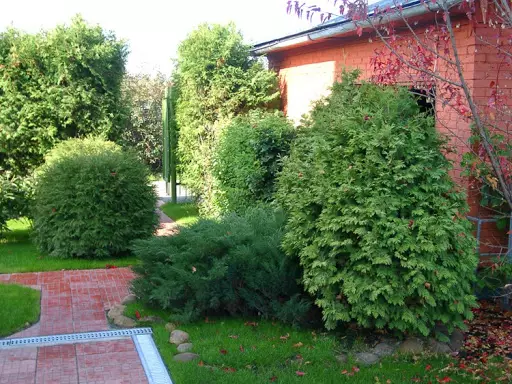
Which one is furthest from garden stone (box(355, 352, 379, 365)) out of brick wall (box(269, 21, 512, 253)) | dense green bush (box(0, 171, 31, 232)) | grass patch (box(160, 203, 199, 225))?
grass patch (box(160, 203, 199, 225))

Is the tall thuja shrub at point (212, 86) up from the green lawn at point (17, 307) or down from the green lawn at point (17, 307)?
up

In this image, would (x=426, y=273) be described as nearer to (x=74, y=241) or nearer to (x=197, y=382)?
(x=197, y=382)

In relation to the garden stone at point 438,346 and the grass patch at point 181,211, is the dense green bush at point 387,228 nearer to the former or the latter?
the garden stone at point 438,346

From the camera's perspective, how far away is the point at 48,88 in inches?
445

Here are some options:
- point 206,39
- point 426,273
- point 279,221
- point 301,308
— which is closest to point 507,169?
point 426,273

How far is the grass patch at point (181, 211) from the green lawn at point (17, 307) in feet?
19.1

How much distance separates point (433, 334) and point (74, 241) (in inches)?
228

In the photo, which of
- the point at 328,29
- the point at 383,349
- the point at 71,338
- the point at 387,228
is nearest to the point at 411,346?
the point at 383,349

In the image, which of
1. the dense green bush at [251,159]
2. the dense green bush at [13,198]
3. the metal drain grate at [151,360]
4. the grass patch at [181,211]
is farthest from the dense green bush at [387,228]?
the grass patch at [181,211]

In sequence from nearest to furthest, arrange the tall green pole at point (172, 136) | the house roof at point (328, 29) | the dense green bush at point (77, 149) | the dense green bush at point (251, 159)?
the house roof at point (328, 29) → the dense green bush at point (251, 159) → the dense green bush at point (77, 149) → the tall green pole at point (172, 136)

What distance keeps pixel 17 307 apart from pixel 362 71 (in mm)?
5445

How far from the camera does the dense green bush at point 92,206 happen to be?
30.5 ft

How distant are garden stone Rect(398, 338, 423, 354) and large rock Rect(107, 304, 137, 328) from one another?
2654mm

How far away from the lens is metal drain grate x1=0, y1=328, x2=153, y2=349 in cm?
572
